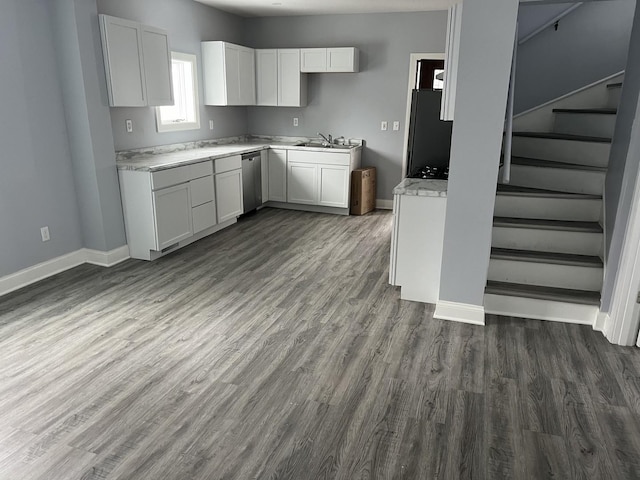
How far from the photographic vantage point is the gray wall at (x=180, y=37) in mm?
4531

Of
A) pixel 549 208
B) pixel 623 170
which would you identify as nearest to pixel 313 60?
pixel 549 208

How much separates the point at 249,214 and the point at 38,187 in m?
2.75

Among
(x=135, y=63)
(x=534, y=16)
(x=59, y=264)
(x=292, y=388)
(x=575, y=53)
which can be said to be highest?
(x=534, y=16)

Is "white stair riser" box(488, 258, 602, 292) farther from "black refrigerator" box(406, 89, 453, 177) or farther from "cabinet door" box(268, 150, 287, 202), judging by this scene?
"cabinet door" box(268, 150, 287, 202)

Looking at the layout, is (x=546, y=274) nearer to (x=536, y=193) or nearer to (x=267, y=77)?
(x=536, y=193)

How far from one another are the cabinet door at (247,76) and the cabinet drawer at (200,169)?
1543 mm

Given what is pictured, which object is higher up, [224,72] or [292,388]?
[224,72]

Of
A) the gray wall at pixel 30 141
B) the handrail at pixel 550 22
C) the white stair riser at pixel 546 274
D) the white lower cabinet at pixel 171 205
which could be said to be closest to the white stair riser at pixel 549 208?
A: the white stair riser at pixel 546 274

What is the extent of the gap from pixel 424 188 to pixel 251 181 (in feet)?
10.1

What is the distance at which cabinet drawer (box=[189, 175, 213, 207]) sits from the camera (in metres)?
4.73

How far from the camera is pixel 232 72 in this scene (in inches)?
229

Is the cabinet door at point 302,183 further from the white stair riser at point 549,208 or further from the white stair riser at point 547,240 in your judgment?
the white stair riser at point 547,240

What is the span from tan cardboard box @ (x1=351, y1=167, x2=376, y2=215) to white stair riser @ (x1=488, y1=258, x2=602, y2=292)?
2.87m

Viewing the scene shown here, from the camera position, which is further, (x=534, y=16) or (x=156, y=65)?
(x=534, y=16)
